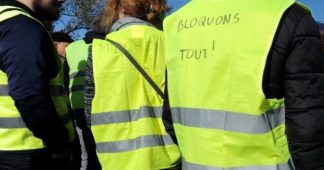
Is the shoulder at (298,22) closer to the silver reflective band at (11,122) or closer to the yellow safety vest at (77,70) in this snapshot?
the silver reflective band at (11,122)

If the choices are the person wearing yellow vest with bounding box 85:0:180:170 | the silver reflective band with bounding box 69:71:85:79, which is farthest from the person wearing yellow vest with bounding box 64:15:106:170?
the person wearing yellow vest with bounding box 85:0:180:170

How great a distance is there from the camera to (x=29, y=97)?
9.61ft

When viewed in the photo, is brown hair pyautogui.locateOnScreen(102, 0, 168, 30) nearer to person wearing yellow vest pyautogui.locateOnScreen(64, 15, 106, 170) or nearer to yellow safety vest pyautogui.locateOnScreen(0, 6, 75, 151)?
yellow safety vest pyautogui.locateOnScreen(0, 6, 75, 151)

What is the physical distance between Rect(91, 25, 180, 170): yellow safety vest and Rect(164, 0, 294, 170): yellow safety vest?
1.74ft

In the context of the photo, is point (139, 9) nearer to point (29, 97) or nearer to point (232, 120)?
point (29, 97)

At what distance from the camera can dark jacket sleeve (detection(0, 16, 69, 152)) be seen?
292 centimetres

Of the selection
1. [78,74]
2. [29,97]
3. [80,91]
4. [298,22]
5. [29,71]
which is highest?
[298,22]

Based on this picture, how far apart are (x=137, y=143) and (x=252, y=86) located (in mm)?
1167

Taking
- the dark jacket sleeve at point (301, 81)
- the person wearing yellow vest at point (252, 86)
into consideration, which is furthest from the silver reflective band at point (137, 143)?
the dark jacket sleeve at point (301, 81)

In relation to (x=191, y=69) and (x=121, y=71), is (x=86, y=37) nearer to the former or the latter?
(x=121, y=71)

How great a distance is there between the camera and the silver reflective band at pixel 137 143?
9.98ft

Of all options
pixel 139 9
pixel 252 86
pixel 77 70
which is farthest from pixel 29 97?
pixel 77 70

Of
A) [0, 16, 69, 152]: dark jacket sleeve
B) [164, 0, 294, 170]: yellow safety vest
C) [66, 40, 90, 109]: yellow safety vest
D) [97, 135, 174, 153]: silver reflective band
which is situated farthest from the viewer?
[66, 40, 90, 109]: yellow safety vest

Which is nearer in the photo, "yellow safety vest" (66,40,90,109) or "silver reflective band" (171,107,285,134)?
"silver reflective band" (171,107,285,134)
